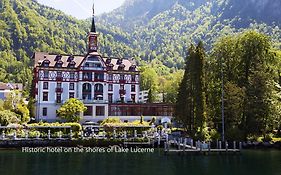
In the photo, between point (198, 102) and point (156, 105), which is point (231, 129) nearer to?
point (198, 102)

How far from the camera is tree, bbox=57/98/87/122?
74.2 meters

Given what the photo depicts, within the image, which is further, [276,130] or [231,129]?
[276,130]

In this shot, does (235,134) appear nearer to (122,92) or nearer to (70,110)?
(70,110)

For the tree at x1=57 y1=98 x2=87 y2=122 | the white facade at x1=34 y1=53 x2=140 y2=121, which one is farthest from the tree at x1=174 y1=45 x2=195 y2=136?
the white facade at x1=34 y1=53 x2=140 y2=121

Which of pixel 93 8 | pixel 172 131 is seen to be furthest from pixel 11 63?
pixel 172 131

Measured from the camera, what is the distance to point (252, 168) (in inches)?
1421

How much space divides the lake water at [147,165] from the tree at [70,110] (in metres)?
29.6

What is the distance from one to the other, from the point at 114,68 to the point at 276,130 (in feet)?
122

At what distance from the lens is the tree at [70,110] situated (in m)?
74.2

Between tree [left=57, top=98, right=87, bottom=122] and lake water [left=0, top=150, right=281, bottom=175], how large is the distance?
29571 millimetres

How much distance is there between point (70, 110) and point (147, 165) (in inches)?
1545

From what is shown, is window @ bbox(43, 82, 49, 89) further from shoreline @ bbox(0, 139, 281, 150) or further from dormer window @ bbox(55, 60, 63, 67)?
shoreline @ bbox(0, 139, 281, 150)

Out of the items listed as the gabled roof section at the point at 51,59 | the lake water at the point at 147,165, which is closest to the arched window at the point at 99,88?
the gabled roof section at the point at 51,59

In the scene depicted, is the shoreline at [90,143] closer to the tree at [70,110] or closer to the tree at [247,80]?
the tree at [247,80]
